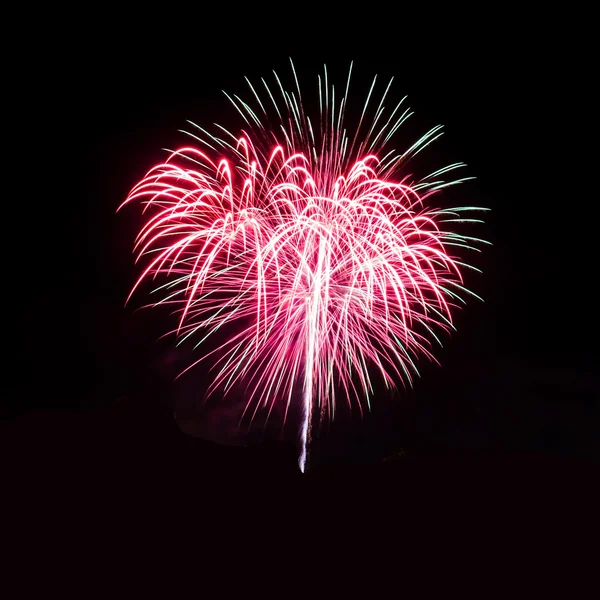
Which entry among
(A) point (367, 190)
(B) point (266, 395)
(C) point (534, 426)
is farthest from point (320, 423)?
(C) point (534, 426)

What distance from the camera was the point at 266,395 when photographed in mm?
10117

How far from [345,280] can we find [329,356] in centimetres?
127

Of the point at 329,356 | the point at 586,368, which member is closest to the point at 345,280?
the point at 329,356

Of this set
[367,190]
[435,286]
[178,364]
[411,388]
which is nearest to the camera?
[435,286]

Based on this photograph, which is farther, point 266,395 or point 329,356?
point 266,395

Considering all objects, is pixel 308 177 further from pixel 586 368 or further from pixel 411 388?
pixel 586 368

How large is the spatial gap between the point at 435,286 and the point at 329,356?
2.08 metres

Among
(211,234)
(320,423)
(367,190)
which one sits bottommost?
(320,423)

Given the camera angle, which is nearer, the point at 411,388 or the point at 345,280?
the point at 345,280

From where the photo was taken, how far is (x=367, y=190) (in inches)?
330

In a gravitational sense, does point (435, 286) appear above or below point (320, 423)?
above

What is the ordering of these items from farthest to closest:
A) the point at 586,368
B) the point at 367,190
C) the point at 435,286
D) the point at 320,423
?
the point at 586,368
the point at 320,423
the point at 367,190
the point at 435,286

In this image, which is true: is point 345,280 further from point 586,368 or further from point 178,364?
point 586,368

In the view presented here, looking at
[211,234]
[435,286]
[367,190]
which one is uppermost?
[367,190]
